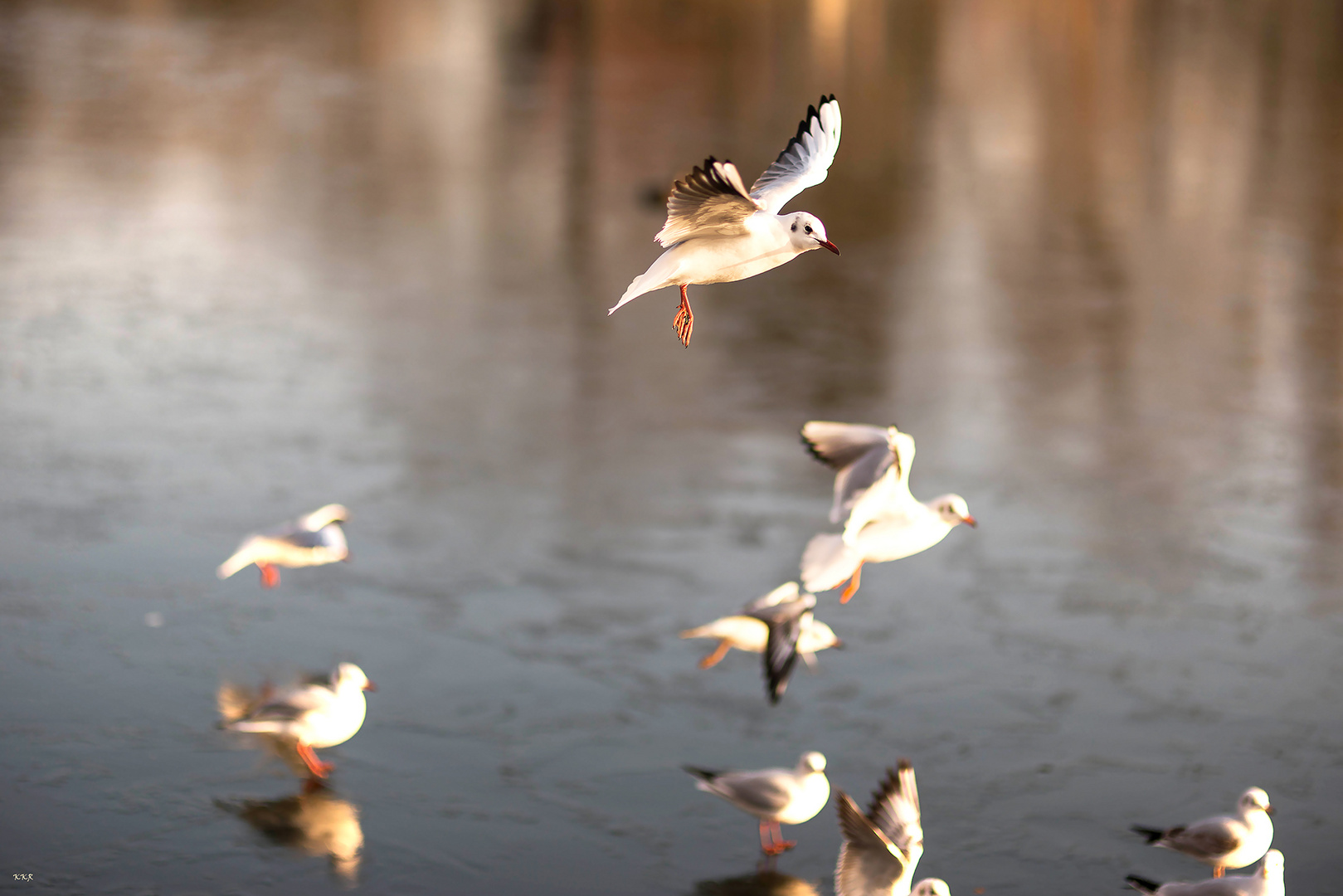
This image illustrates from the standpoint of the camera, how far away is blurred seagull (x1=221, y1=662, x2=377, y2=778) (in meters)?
17.5

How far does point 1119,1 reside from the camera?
114375 millimetres

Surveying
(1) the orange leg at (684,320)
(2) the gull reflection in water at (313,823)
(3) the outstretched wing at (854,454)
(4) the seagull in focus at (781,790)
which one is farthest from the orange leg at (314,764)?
(1) the orange leg at (684,320)

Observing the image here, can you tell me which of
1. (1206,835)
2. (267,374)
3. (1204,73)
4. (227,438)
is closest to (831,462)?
(1206,835)

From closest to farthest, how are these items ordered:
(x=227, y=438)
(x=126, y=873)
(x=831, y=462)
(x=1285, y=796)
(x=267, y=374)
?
(x=831, y=462)
(x=126, y=873)
(x=1285, y=796)
(x=227, y=438)
(x=267, y=374)

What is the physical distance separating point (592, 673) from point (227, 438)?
1168 cm

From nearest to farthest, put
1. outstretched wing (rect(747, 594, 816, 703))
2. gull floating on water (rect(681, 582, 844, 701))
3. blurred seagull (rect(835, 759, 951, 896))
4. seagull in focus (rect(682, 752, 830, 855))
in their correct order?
1. outstretched wing (rect(747, 594, 816, 703))
2. gull floating on water (rect(681, 582, 844, 701))
3. blurred seagull (rect(835, 759, 951, 896))
4. seagull in focus (rect(682, 752, 830, 855))

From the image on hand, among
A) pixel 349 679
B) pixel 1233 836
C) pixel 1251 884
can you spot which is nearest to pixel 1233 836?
pixel 1233 836

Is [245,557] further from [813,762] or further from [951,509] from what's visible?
[951,509]

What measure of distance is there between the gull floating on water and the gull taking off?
163 inches

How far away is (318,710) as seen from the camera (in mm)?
17531

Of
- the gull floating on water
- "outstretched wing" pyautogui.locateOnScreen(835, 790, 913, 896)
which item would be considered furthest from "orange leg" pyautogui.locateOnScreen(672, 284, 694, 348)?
"outstretched wing" pyautogui.locateOnScreen(835, 790, 913, 896)

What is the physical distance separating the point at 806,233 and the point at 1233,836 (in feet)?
45.0

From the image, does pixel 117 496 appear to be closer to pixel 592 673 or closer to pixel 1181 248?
pixel 592 673

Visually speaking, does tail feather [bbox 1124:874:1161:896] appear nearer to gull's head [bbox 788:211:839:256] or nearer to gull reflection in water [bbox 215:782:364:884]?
gull reflection in water [bbox 215:782:364:884]
